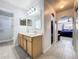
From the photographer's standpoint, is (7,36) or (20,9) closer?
(20,9)

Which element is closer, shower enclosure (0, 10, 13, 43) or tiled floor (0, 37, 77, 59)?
tiled floor (0, 37, 77, 59)

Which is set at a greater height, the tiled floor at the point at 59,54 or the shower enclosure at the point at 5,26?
the shower enclosure at the point at 5,26

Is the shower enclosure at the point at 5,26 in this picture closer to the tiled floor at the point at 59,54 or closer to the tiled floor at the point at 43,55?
the tiled floor at the point at 43,55

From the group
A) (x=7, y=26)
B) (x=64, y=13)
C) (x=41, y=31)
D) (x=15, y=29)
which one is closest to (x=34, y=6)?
(x=41, y=31)

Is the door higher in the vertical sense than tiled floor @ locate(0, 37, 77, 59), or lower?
higher

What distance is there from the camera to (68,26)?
928cm

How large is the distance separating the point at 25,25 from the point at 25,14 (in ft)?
2.60

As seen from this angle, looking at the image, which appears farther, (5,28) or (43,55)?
(5,28)

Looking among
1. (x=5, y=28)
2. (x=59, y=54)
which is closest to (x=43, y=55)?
(x=59, y=54)

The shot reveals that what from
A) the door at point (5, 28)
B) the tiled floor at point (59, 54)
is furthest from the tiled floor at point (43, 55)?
the door at point (5, 28)

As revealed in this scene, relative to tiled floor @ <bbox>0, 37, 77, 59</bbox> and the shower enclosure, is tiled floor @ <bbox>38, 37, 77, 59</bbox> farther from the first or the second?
the shower enclosure

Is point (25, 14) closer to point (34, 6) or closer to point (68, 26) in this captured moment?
point (34, 6)

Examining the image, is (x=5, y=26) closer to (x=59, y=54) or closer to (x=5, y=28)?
(x=5, y=28)

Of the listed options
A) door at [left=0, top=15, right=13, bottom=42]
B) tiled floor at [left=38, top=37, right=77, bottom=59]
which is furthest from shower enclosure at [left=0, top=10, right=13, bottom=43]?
tiled floor at [left=38, top=37, right=77, bottom=59]
